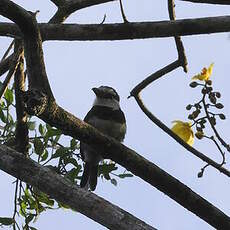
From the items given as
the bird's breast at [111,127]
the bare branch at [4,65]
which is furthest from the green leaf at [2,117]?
the bird's breast at [111,127]

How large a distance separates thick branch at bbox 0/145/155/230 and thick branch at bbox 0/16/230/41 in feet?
2.96

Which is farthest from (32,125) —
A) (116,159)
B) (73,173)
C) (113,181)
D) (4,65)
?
(116,159)

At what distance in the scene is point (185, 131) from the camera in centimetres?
445

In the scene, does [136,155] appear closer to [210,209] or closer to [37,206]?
[210,209]

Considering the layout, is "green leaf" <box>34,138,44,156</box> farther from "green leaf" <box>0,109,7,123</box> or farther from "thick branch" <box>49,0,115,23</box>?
"thick branch" <box>49,0,115,23</box>

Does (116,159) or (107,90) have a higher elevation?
(107,90)

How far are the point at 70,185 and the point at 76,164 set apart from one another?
1.46 meters

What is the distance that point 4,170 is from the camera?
3.32 metres

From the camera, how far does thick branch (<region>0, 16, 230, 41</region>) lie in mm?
3822

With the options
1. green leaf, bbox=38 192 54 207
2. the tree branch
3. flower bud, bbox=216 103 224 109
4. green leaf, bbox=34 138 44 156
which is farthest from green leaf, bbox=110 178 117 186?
the tree branch

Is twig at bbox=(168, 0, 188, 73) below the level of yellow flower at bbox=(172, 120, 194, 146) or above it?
above

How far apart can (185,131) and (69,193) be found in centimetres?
153

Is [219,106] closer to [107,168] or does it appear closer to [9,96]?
[107,168]

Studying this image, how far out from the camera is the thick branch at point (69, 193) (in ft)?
9.62
